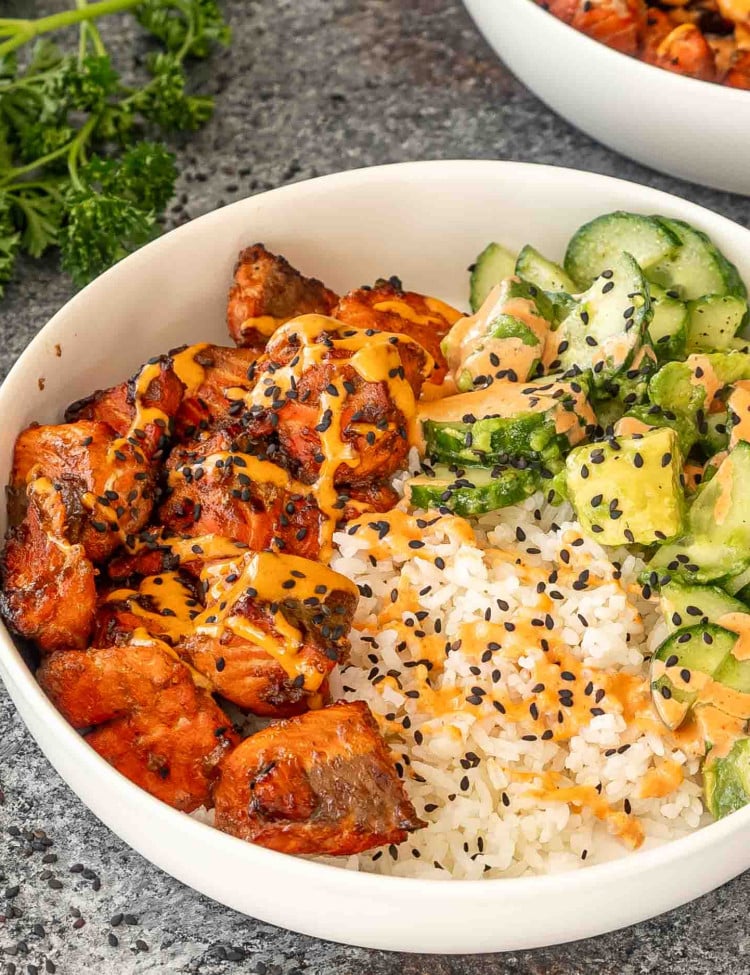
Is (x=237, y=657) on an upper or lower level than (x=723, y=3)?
lower

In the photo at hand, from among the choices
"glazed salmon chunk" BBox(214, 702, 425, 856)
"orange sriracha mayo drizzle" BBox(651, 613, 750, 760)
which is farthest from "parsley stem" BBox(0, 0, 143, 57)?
"orange sriracha mayo drizzle" BBox(651, 613, 750, 760)

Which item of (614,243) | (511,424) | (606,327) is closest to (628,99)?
(614,243)

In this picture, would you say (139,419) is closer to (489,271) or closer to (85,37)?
(489,271)

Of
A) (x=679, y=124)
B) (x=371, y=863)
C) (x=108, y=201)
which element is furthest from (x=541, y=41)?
(x=371, y=863)

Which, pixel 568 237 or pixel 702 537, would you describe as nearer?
pixel 702 537

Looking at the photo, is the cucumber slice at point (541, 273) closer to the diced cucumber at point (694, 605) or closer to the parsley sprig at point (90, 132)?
the diced cucumber at point (694, 605)

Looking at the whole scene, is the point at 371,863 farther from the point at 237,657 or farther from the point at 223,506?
the point at 223,506

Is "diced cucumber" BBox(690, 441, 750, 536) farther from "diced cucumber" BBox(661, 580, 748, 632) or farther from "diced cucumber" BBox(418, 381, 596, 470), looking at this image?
"diced cucumber" BBox(418, 381, 596, 470)
